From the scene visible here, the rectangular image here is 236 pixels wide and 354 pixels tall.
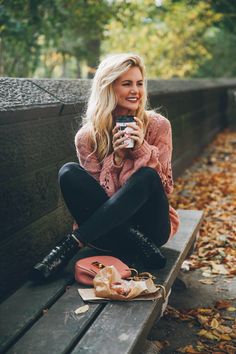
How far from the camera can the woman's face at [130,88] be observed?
10.4 feet

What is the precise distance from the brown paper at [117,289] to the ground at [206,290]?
12.7 inches

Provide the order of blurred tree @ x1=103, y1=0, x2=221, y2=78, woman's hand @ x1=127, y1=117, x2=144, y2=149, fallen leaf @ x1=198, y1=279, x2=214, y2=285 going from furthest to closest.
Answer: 1. blurred tree @ x1=103, y1=0, x2=221, y2=78
2. fallen leaf @ x1=198, y1=279, x2=214, y2=285
3. woman's hand @ x1=127, y1=117, x2=144, y2=149

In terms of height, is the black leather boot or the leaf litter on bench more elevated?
the black leather boot

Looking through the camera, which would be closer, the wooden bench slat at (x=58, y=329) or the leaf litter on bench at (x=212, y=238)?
the wooden bench slat at (x=58, y=329)

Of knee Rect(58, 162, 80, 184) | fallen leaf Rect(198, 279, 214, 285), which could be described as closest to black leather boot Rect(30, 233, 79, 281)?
knee Rect(58, 162, 80, 184)

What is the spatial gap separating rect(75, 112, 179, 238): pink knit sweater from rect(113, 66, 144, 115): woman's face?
0.57 ft

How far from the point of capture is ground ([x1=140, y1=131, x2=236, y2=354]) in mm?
2869

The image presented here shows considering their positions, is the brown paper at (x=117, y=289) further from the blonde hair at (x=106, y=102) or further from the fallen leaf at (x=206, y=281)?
the fallen leaf at (x=206, y=281)

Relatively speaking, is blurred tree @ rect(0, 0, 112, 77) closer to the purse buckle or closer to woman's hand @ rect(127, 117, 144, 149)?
woman's hand @ rect(127, 117, 144, 149)

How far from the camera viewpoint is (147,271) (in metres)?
2.84

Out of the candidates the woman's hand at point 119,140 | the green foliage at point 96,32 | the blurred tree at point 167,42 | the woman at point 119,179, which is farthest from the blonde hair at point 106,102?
the blurred tree at point 167,42

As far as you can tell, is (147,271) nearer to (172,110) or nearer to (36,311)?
(36,311)

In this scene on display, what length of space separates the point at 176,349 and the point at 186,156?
535cm

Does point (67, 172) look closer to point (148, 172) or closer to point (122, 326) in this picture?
point (148, 172)
